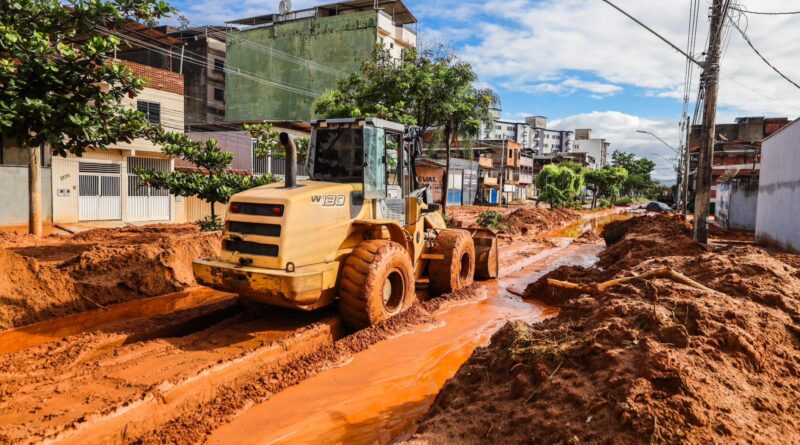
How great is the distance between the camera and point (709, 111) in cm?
1260

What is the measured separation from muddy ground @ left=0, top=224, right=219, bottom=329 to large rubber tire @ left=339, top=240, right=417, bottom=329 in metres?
4.71

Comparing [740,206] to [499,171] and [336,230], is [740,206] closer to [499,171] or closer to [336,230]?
[336,230]

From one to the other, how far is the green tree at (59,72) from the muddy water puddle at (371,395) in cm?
608

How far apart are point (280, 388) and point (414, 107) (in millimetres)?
16507

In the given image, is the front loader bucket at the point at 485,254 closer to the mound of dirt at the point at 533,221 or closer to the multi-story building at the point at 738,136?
the mound of dirt at the point at 533,221

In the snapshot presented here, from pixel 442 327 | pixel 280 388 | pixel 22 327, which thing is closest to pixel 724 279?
pixel 442 327

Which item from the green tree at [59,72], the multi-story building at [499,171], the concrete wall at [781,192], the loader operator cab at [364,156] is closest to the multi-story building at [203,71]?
the multi-story building at [499,171]

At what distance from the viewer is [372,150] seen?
7617mm

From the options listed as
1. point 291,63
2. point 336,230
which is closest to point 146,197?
point 336,230

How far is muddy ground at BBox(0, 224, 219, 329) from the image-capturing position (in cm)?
786

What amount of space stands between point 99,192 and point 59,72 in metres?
15.7

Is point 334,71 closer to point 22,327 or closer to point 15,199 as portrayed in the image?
point 15,199

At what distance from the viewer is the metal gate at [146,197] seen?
23.0 metres

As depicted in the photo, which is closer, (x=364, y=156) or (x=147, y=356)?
(x=147, y=356)
